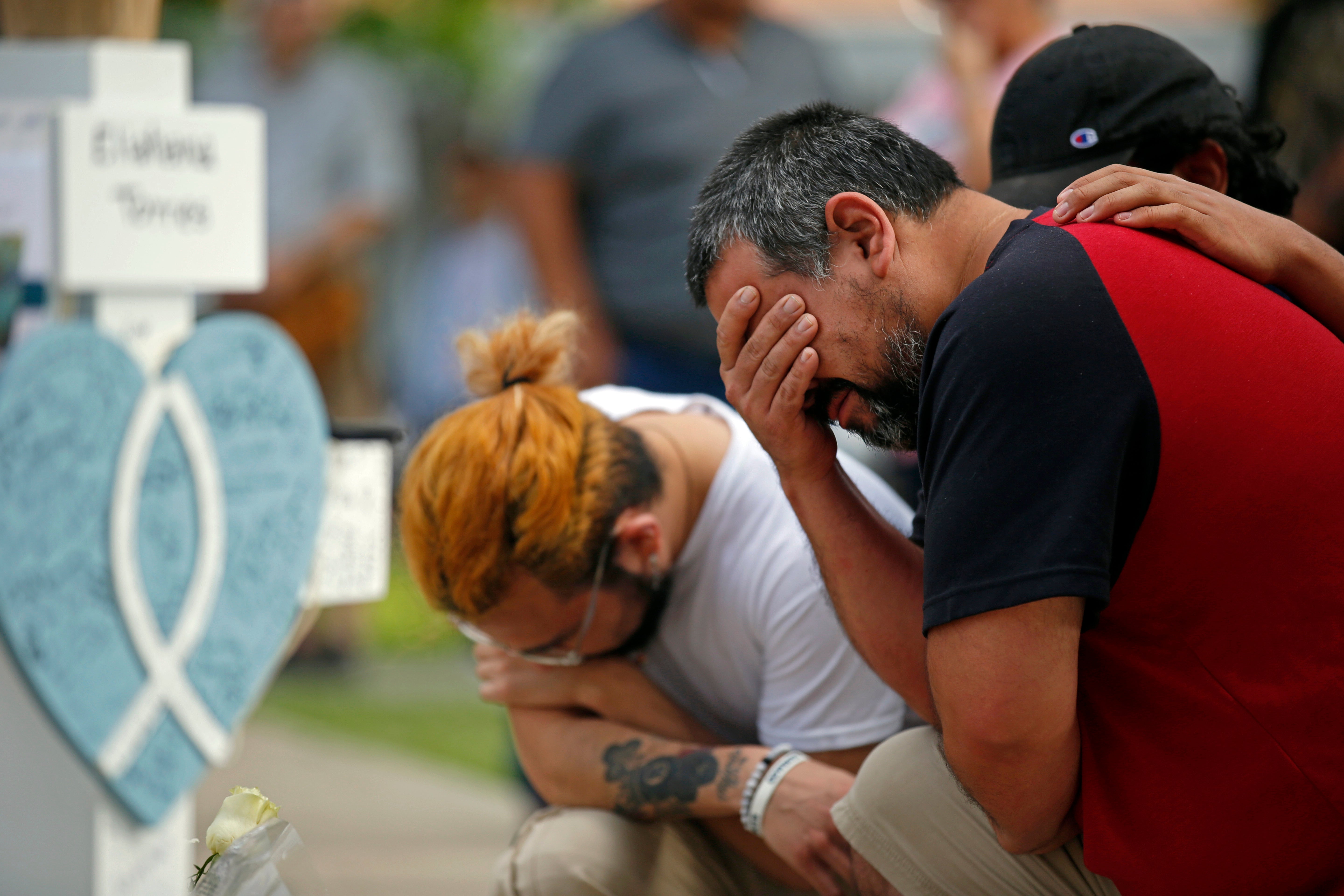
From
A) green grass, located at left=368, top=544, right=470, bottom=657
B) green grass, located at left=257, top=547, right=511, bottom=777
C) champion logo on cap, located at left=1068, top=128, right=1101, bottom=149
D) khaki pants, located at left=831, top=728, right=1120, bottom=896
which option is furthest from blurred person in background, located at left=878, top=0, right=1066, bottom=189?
green grass, located at left=368, top=544, right=470, bottom=657

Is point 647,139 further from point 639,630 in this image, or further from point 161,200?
point 639,630

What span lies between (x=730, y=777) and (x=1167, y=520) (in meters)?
0.88

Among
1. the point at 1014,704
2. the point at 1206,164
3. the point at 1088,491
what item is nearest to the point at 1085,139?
the point at 1206,164

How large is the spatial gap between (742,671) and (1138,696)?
83 cm

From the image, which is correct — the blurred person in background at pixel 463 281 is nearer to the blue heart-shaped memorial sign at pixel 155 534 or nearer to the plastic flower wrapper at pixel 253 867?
the blue heart-shaped memorial sign at pixel 155 534

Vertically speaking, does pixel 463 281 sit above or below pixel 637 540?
below

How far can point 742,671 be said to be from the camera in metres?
2.23

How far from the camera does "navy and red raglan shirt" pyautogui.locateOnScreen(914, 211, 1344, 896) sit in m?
1.35

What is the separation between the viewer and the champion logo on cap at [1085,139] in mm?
1988

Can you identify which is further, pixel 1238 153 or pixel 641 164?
pixel 641 164

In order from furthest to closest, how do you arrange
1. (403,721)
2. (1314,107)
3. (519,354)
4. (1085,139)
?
1. (403,721)
2. (1314,107)
3. (519,354)
4. (1085,139)

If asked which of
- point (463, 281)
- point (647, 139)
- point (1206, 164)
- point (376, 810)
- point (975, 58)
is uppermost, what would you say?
point (975, 58)

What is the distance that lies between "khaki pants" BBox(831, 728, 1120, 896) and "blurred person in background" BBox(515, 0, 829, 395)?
64.2 inches

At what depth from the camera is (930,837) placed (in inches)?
68.4
